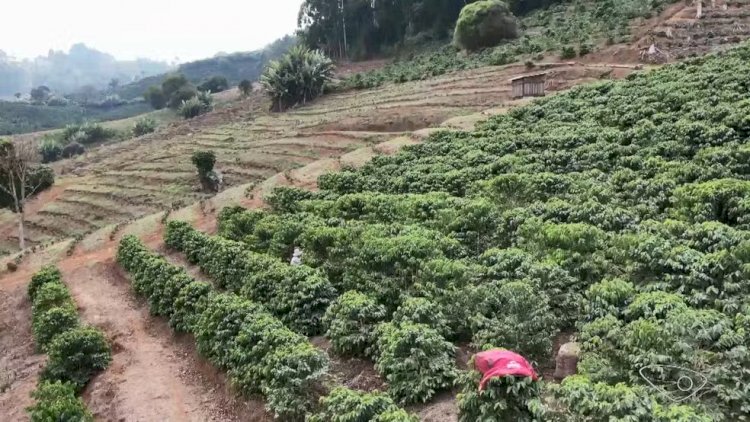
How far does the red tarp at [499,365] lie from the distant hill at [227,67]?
161 metres

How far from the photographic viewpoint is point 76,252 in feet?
83.1

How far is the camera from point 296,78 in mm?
51188

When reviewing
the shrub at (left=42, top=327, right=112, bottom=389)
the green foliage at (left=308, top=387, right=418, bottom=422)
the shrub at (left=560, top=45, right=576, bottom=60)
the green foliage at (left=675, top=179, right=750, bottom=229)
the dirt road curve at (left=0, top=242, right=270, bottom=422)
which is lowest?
the dirt road curve at (left=0, top=242, right=270, bottom=422)

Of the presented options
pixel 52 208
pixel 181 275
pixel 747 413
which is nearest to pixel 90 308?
pixel 181 275

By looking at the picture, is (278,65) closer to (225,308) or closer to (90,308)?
(90,308)

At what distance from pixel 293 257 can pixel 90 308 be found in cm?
719

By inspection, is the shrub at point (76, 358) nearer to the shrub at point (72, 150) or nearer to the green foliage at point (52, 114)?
the shrub at point (72, 150)

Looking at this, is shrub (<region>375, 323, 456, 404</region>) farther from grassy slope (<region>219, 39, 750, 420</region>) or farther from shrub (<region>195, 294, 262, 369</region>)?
shrub (<region>195, 294, 262, 369</region>)

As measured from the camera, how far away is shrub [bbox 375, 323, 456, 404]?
32.0ft

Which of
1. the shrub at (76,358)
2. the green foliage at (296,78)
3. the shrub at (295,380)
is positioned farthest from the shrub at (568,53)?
the shrub at (295,380)

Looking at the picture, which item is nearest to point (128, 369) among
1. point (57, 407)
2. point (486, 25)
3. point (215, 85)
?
point (57, 407)

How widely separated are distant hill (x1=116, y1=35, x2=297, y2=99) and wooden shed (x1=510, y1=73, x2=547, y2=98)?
134967 millimetres

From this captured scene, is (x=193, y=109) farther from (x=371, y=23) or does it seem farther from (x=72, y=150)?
(x=371, y=23)

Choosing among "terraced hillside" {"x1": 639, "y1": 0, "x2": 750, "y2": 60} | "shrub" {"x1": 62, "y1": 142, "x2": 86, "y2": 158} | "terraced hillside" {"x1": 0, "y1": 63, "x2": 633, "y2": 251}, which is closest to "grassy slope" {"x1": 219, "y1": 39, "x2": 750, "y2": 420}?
"terraced hillside" {"x1": 0, "y1": 63, "x2": 633, "y2": 251}
